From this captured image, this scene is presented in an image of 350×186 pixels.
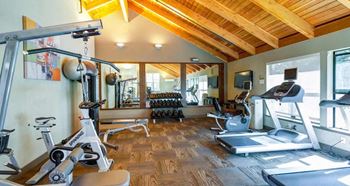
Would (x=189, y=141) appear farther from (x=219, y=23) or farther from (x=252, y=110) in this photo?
(x=219, y=23)

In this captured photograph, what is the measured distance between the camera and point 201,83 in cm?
992

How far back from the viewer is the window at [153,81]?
8746 mm

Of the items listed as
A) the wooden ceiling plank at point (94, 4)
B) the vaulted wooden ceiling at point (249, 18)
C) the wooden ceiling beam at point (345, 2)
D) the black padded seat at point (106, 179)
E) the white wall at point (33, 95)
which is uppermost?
the wooden ceiling plank at point (94, 4)

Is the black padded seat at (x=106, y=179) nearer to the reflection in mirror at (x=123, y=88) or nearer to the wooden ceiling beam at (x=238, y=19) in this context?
the wooden ceiling beam at (x=238, y=19)

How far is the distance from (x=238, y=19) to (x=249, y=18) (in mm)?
298

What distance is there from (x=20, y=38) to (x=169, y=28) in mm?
6869

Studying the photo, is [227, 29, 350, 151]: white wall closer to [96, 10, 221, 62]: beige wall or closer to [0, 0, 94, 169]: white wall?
[96, 10, 221, 62]: beige wall

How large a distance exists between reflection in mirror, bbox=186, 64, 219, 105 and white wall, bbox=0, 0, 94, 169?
16.3ft

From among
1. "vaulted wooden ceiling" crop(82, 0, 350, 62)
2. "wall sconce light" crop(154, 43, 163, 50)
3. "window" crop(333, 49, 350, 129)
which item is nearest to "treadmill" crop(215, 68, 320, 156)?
"window" crop(333, 49, 350, 129)

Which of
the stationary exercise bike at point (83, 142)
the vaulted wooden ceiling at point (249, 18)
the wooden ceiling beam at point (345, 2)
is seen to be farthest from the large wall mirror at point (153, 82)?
the wooden ceiling beam at point (345, 2)

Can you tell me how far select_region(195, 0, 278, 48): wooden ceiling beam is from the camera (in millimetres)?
4812

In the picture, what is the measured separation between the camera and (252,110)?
6.14 m

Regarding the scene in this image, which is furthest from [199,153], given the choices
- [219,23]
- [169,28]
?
[169,28]

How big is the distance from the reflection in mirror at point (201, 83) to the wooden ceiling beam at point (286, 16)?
182 inches
